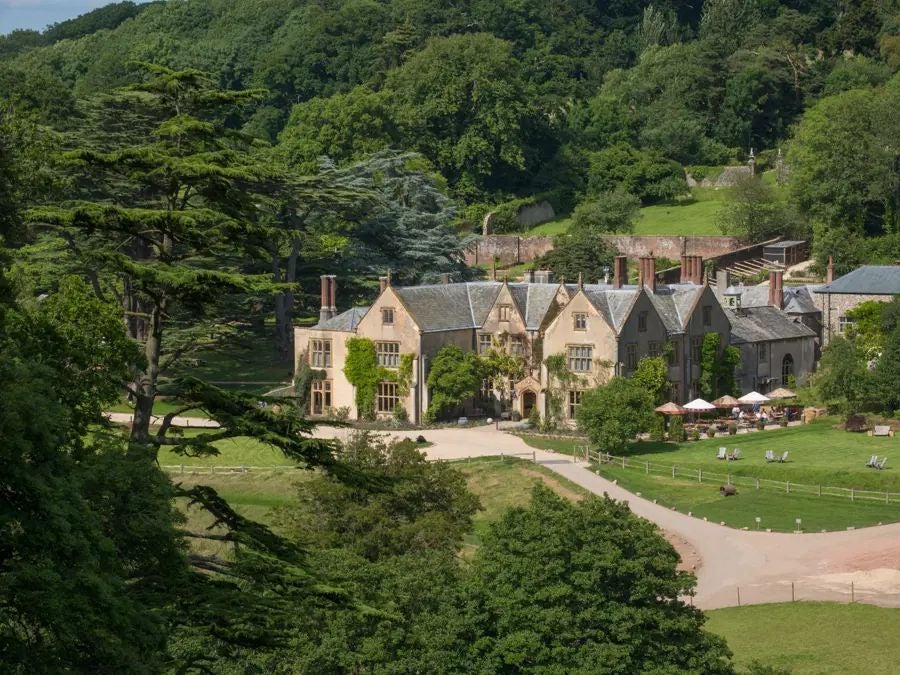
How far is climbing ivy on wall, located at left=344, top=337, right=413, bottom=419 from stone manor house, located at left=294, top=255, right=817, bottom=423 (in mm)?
213

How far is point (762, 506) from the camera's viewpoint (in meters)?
50.7

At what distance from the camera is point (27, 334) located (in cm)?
1859

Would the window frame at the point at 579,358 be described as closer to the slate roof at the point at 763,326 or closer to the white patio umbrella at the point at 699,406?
the white patio umbrella at the point at 699,406

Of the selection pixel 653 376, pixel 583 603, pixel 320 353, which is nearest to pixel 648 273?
pixel 653 376

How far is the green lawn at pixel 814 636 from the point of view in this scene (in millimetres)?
36656

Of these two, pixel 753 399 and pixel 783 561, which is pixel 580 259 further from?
pixel 783 561

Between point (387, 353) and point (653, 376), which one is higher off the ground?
point (387, 353)

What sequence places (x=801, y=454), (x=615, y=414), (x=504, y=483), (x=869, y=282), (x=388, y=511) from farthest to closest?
(x=869, y=282)
(x=615, y=414)
(x=801, y=454)
(x=504, y=483)
(x=388, y=511)

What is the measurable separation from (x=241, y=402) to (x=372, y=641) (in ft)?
33.3

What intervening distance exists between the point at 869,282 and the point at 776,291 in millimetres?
3797

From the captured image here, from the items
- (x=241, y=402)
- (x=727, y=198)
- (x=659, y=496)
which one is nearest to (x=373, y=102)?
(x=727, y=198)

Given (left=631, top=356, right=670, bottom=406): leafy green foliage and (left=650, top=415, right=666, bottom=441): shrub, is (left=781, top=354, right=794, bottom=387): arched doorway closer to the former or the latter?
(left=631, top=356, right=670, bottom=406): leafy green foliage

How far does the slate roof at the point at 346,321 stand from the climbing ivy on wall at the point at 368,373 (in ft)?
2.99

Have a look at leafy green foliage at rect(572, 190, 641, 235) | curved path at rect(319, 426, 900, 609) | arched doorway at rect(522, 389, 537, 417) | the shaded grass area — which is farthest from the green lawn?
leafy green foliage at rect(572, 190, 641, 235)
